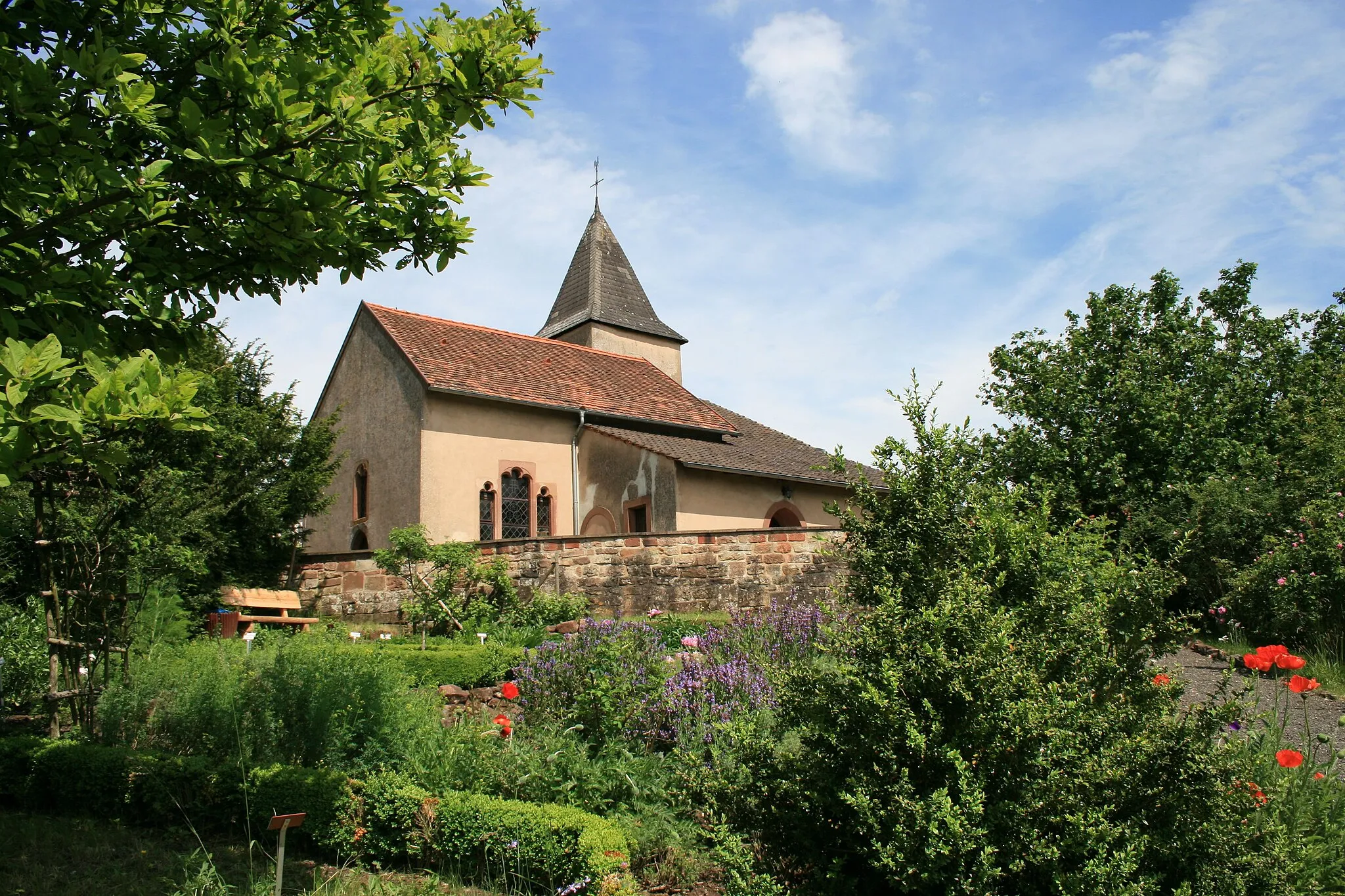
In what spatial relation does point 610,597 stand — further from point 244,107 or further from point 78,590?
point 244,107

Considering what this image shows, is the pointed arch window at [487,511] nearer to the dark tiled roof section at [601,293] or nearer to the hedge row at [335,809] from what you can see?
the dark tiled roof section at [601,293]

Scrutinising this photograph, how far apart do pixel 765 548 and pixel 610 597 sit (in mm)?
2511

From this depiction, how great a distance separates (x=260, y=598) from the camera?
1480cm

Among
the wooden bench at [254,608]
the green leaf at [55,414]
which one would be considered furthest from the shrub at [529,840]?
the wooden bench at [254,608]

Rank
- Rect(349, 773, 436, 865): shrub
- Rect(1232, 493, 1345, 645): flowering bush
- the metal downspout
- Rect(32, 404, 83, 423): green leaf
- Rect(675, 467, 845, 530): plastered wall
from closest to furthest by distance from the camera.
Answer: Rect(32, 404, 83, 423): green leaf → Rect(349, 773, 436, 865): shrub → Rect(1232, 493, 1345, 645): flowering bush → Rect(675, 467, 845, 530): plastered wall → the metal downspout

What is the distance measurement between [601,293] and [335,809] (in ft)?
84.2

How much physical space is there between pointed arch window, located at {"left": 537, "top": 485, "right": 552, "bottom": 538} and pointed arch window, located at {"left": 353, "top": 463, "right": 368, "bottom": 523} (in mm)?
3907

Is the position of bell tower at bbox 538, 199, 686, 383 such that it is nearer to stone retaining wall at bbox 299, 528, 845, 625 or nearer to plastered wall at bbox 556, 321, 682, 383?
plastered wall at bbox 556, 321, 682, 383

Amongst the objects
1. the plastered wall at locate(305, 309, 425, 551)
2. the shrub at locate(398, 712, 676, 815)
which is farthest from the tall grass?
the plastered wall at locate(305, 309, 425, 551)

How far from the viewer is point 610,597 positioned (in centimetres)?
1427

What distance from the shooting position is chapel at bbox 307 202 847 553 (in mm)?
19375

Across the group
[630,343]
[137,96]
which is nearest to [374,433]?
[630,343]

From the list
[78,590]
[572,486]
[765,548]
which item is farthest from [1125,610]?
[572,486]

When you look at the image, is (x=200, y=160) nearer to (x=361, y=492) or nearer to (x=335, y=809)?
(x=335, y=809)
